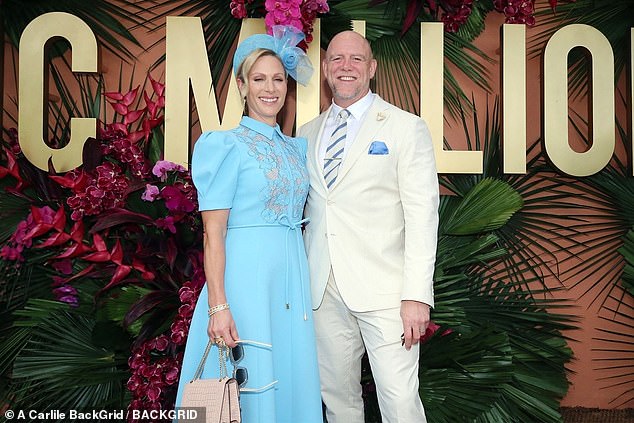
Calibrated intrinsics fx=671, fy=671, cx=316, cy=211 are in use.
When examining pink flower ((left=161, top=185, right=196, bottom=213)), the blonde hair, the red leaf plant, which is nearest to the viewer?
the blonde hair

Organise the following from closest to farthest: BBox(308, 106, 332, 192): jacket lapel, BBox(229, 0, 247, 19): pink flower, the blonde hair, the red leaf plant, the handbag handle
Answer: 1. the handbag handle
2. the blonde hair
3. BBox(308, 106, 332, 192): jacket lapel
4. the red leaf plant
5. BBox(229, 0, 247, 19): pink flower

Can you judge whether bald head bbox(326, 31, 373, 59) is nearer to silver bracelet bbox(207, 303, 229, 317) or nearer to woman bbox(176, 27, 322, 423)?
woman bbox(176, 27, 322, 423)

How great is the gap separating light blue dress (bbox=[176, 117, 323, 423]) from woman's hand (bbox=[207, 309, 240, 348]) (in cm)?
7

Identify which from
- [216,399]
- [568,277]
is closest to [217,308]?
[216,399]

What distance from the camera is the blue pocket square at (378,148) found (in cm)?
249

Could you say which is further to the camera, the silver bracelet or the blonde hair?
the blonde hair

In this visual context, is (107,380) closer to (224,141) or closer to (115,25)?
(224,141)

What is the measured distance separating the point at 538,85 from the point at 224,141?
254 cm

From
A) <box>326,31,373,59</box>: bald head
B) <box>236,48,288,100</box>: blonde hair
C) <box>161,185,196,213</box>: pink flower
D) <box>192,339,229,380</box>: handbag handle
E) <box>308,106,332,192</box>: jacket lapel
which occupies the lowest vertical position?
<box>192,339,229,380</box>: handbag handle

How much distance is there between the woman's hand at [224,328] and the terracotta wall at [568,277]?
7.49ft

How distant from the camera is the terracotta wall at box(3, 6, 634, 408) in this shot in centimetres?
398

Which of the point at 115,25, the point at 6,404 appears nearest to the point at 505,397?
the point at 6,404

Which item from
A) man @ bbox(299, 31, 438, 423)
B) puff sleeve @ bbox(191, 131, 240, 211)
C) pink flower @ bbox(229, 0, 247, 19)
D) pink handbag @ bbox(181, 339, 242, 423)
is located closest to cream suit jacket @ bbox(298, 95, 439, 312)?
man @ bbox(299, 31, 438, 423)

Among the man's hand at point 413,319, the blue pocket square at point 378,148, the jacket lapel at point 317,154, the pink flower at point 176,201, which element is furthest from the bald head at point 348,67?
the pink flower at point 176,201
